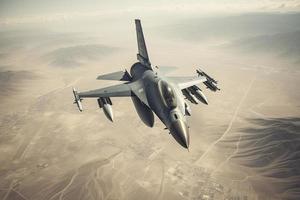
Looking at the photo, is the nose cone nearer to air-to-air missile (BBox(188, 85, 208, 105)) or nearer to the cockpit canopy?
the cockpit canopy

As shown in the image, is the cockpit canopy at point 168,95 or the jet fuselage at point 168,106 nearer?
the jet fuselage at point 168,106

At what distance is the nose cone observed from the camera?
24.2 metres

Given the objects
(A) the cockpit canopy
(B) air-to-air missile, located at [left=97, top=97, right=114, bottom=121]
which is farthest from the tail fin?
(A) the cockpit canopy

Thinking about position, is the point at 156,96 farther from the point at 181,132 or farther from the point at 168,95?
the point at 181,132

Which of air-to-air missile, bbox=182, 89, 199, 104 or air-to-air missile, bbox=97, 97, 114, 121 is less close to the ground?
air-to-air missile, bbox=97, 97, 114, 121

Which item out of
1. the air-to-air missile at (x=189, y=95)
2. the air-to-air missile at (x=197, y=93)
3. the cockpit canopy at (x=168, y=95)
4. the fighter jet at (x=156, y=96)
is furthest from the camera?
the air-to-air missile at (x=197, y=93)

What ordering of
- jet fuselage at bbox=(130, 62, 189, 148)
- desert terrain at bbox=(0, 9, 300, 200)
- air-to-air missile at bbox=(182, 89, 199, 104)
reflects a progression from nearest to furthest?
jet fuselage at bbox=(130, 62, 189, 148) < air-to-air missile at bbox=(182, 89, 199, 104) < desert terrain at bbox=(0, 9, 300, 200)

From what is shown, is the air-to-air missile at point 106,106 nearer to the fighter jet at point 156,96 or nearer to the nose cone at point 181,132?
the fighter jet at point 156,96

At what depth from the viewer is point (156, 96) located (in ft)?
96.7

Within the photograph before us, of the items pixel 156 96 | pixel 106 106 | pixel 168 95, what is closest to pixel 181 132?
pixel 168 95

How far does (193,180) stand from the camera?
243 ft

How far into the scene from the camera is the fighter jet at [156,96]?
2567 centimetres

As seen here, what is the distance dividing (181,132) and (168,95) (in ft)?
17.5

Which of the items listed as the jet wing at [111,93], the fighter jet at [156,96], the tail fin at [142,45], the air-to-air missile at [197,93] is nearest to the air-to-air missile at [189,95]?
the fighter jet at [156,96]
